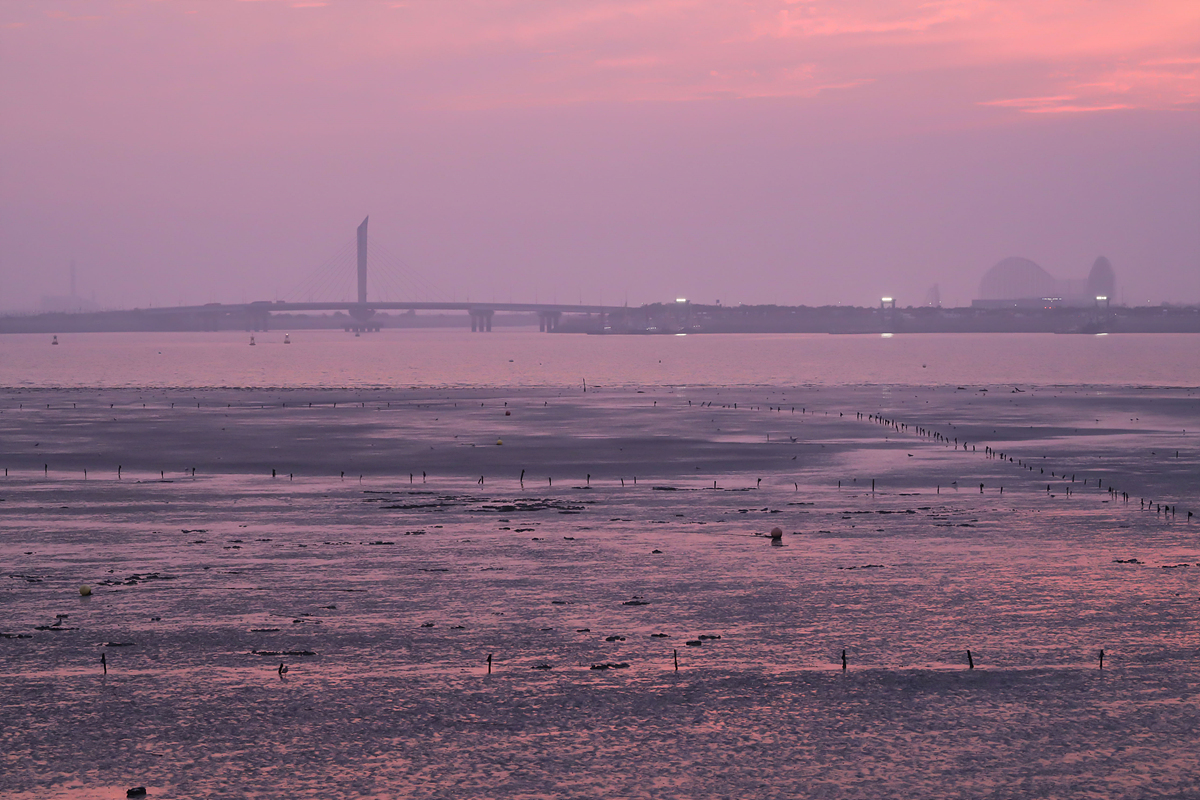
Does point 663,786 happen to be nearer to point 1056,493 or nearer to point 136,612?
point 136,612

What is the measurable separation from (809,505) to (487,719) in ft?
72.9

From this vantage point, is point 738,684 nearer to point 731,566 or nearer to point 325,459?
point 731,566

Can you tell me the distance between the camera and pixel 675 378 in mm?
149625

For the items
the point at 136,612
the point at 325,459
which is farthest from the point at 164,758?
the point at 325,459

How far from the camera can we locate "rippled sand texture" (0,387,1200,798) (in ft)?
51.9

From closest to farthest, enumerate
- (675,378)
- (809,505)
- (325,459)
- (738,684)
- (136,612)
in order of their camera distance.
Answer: (738,684) < (136,612) < (809,505) < (325,459) < (675,378)

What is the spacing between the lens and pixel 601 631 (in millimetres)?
22141

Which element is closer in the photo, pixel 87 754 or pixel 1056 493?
pixel 87 754

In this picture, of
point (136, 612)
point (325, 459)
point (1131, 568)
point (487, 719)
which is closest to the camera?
point (487, 719)

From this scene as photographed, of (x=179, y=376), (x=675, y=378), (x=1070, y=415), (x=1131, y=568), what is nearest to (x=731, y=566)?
(x=1131, y=568)

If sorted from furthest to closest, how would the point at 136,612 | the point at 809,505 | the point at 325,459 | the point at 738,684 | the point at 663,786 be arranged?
the point at 325,459
the point at 809,505
the point at 136,612
the point at 738,684
the point at 663,786

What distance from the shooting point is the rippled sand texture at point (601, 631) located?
1581cm

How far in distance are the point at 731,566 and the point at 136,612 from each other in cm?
1281

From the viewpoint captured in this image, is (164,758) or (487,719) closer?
(164,758)
